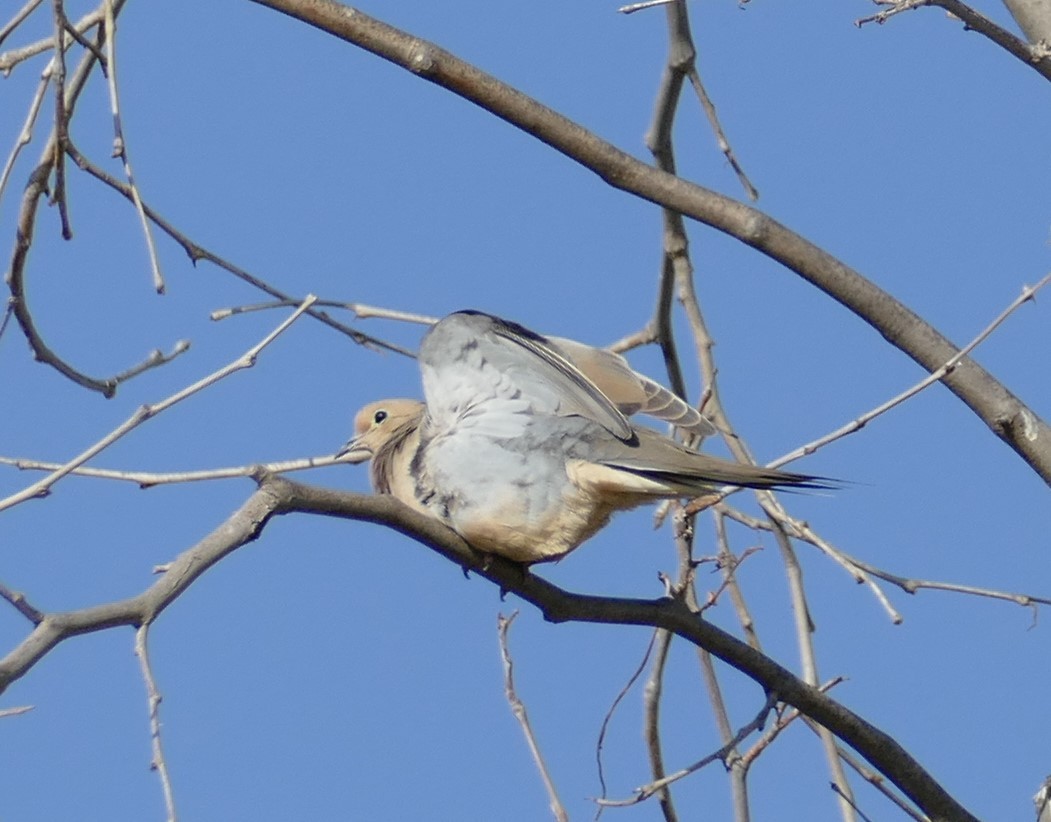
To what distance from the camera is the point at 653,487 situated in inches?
150

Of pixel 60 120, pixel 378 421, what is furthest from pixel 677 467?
pixel 378 421

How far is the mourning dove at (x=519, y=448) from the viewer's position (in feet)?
13.1

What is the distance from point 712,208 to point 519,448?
853mm

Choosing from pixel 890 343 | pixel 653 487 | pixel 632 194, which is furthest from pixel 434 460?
pixel 890 343

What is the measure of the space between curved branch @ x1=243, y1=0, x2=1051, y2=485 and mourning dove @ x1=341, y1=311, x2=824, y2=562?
0.53 metres

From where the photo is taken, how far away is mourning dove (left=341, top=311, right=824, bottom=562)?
13.1 ft

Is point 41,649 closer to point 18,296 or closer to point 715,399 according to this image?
point 18,296

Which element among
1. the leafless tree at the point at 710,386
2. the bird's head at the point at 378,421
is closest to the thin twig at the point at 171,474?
the leafless tree at the point at 710,386

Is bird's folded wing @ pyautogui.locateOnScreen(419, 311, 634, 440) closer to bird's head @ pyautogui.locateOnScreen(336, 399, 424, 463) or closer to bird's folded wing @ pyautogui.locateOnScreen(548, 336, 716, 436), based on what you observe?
bird's folded wing @ pyautogui.locateOnScreen(548, 336, 716, 436)

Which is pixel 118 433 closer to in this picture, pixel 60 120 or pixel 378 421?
pixel 60 120

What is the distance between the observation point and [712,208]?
3605 mm

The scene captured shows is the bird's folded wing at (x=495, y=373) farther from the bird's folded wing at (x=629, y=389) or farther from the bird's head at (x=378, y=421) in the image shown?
the bird's head at (x=378, y=421)

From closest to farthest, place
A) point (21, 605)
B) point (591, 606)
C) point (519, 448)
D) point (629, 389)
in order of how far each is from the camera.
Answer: point (21, 605), point (591, 606), point (519, 448), point (629, 389)

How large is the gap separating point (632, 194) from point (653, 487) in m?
0.68
